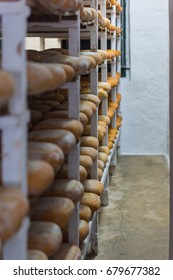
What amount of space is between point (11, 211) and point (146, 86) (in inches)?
223

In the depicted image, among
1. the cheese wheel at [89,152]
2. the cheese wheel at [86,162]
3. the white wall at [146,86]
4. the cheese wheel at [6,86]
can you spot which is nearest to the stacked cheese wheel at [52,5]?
the cheese wheel at [6,86]

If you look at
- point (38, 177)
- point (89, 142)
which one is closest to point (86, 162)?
point (89, 142)

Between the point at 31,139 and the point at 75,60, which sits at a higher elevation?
the point at 75,60

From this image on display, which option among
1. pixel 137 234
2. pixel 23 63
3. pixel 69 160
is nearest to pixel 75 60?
pixel 69 160

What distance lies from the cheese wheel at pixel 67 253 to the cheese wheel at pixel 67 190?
21 centimetres

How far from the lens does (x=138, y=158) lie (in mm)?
6758

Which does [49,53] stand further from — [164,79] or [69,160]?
[164,79]

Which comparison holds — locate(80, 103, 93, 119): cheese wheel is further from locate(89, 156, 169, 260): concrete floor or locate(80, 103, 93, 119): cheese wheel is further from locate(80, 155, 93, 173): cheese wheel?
locate(89, 156, 169, 260): concrete floor

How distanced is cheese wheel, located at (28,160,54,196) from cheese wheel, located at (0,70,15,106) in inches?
10.8

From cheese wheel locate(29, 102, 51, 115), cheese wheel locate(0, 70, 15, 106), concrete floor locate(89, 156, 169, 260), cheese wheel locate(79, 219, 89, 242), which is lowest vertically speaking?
concrete floor locate(89, 156, 169, 260)

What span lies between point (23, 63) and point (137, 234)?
2.77m

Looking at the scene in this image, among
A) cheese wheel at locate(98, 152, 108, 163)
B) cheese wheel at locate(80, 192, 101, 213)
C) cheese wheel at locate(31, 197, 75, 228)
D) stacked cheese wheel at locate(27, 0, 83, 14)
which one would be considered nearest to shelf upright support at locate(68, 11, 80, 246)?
stacked cheese wheel at locate(27, 0, 83, 14)

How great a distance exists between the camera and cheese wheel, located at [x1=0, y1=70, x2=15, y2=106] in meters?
1.29

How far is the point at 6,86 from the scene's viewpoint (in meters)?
1.30
